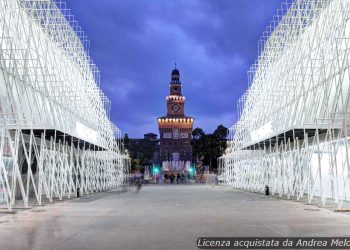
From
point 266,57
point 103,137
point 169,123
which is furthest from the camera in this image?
point 169,123

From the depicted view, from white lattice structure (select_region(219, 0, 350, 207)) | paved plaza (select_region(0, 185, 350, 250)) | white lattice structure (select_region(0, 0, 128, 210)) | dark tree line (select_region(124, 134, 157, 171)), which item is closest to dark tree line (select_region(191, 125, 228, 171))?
dark tree line (select_region(124, 134, 157, 171))

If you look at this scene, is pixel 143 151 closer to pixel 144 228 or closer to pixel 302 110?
pixel 302 110

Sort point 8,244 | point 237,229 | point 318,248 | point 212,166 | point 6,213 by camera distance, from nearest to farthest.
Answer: point 318,248, point 8,244, point 237,229, point 6,213, point 212,166

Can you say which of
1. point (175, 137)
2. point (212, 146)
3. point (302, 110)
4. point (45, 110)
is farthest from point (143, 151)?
point (302, 110)

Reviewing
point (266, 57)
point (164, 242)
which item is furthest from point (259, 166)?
point (164, 242)

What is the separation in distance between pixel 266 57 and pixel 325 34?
57.0 feet

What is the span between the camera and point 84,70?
4991 cm

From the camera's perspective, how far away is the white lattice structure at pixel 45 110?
2683cm

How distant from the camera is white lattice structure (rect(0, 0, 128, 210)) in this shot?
1056 inches

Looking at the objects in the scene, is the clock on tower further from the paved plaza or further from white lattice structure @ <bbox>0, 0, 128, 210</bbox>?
the paved plaza

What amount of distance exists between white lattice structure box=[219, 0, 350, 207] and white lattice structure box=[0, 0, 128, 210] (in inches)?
631

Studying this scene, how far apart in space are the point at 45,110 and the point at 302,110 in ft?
60.1

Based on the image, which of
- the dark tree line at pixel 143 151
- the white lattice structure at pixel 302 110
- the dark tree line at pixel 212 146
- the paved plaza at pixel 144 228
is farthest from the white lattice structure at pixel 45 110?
the dark tree line at pixel 143 151

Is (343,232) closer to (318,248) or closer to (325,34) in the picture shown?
(318,248)
